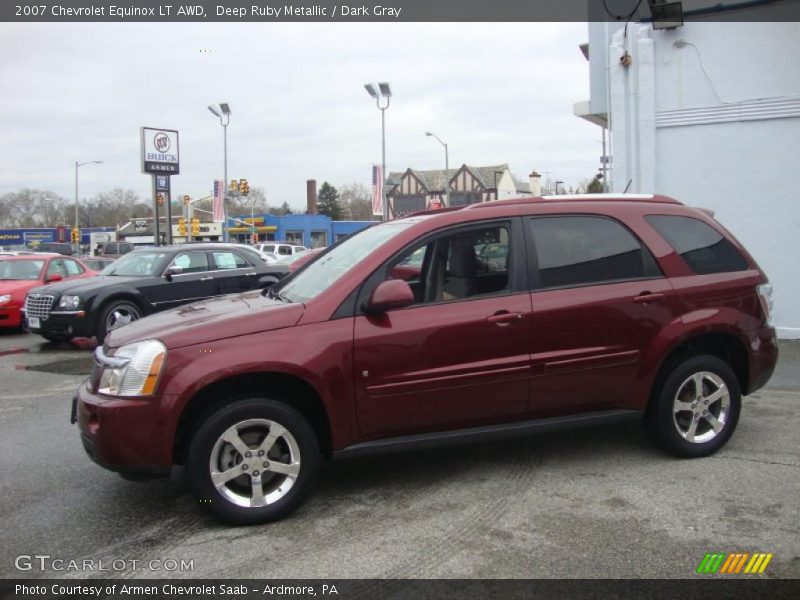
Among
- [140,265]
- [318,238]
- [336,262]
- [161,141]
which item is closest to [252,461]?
[336,262]

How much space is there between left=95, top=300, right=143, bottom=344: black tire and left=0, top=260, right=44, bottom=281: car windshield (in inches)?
154

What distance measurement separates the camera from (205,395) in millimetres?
3738

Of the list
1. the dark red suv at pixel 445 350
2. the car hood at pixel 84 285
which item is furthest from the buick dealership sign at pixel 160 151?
the dark red suv at pixel 445 350

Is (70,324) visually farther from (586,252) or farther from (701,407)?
(701,407)

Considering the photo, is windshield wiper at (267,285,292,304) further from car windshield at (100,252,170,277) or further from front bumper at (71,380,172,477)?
car windshield at (100,252,170,277)

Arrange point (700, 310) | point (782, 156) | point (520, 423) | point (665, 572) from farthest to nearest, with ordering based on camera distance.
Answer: point (782, 156) < point (700, 310) < point (520, 423) < point (665, 572)

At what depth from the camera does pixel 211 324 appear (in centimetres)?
Result: 377

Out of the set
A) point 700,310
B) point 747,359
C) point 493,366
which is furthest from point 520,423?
point 747,359

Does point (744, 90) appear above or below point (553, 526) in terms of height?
above

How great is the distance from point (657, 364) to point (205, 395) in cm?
291

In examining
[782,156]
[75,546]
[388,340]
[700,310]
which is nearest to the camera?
[75,546]

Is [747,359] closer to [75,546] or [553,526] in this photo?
[553,526]

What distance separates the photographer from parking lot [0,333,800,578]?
3.30 meters

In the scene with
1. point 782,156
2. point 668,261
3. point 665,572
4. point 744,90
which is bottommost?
point 665,572
